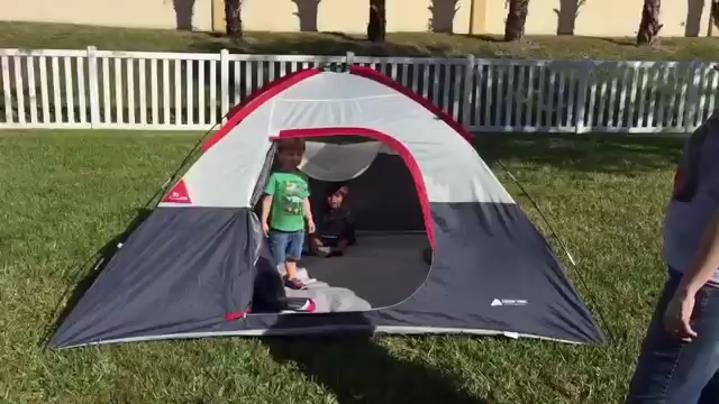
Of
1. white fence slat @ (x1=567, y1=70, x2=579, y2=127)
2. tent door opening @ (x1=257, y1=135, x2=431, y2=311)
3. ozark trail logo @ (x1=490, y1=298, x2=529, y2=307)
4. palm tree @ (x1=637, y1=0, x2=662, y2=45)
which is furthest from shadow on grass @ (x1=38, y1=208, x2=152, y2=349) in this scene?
palm tree @ (x1=637, y1=0, x2=662, y2=45)

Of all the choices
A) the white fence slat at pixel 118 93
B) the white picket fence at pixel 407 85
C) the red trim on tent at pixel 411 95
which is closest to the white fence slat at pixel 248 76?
the white picket fence at pixel 407 85

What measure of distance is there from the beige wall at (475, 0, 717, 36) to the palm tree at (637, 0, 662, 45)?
1.88 m

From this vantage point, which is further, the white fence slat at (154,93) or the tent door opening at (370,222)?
the white fence slat at (154,93)

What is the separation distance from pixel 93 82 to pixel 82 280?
5983 millimetres

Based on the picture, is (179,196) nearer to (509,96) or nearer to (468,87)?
(468,87)

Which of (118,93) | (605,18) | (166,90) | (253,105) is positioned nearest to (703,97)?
(166,90)

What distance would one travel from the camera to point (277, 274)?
4.62 meters

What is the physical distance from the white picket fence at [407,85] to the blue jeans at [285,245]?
5.14 m

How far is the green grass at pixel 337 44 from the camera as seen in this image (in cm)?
1783

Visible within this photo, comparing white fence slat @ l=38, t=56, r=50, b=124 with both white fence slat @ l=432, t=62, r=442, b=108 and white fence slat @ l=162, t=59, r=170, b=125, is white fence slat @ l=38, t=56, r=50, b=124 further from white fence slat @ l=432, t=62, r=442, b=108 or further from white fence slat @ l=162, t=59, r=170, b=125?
white fence slat @ l=432, t=62, r=442, b=108

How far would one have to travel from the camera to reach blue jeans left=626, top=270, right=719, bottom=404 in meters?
2.27

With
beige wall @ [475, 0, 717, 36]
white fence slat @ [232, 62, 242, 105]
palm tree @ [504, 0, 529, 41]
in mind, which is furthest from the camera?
beige wall @ [475, 0, 717, 36]

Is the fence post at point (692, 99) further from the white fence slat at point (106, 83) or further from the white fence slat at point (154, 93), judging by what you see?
the white fence slat at point (106, 83)

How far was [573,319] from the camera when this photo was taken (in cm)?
427
